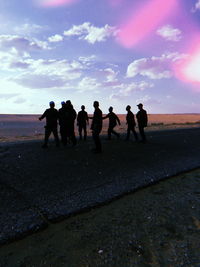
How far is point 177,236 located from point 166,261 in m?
0.69

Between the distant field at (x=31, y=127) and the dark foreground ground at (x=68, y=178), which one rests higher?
the distant field at (x=31, y=127)

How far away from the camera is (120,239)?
363cm

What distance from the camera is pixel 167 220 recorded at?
4227mm

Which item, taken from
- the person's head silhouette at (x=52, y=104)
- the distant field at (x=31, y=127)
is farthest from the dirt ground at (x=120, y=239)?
the distant field at (x=31, y=127)

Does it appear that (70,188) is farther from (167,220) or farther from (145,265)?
(145,265)

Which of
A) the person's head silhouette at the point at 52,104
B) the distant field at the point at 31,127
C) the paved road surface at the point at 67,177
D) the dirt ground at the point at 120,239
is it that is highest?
the person's head silhouette at the point at 52,104

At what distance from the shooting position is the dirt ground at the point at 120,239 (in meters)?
3.18

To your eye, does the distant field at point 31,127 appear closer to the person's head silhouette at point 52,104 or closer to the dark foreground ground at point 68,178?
the person's head silhouette at point 52,104

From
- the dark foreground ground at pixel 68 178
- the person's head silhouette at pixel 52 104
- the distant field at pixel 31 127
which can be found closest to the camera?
the dark foreground ground at pixel 68 178

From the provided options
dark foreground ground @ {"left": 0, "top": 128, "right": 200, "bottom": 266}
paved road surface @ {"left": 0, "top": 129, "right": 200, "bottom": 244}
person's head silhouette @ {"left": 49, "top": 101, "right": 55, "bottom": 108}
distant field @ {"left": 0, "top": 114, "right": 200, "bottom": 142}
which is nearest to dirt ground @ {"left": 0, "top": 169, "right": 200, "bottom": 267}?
dark foreground ground @ {"left": 0, "top": 128, "right": 200, "bottom": 266}

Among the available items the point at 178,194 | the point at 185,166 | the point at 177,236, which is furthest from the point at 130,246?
the point at 185,166

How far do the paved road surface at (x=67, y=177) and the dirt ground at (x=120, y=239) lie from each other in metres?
0.32

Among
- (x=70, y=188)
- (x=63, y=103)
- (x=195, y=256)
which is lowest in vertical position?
(x=195, y=256)

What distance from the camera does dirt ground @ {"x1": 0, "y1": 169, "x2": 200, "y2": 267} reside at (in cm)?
318
